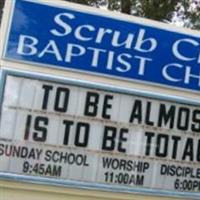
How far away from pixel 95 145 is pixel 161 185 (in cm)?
71

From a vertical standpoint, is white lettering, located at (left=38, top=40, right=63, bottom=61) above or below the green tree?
below

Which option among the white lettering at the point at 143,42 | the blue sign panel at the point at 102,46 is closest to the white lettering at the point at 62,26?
the blue sign panel at the point at 102,46

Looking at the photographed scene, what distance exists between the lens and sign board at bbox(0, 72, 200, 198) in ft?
16.0

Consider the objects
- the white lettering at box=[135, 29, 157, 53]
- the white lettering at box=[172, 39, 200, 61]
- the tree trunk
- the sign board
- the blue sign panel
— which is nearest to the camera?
the sign board

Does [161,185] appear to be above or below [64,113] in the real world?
below

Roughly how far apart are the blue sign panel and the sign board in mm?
181

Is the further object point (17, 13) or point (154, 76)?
point (154, 76)

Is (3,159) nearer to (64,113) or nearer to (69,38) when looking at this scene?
(64,113)

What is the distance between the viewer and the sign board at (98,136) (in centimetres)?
486

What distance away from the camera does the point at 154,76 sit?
17.5ft

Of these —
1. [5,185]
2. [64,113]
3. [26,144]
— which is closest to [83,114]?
[64,113]

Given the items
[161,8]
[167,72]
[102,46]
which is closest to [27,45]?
[102,46]

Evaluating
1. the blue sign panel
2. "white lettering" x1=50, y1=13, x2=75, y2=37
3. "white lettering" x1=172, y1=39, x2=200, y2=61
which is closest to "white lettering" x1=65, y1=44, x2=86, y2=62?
the blue sign panel

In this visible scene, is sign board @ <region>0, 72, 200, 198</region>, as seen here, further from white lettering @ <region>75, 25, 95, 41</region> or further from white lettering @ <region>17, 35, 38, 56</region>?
white lettering @ <region>75, 25, 95, 41</region>
